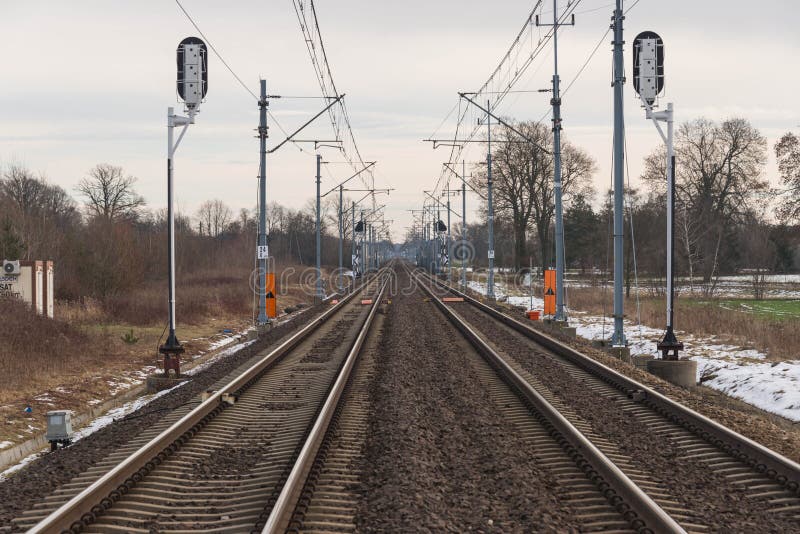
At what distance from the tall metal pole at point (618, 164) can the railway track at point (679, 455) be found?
3.90 meters

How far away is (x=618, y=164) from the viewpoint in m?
18.0

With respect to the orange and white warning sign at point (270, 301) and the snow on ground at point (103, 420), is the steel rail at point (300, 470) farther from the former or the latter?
the orange and white warning sign at point (270, 301)

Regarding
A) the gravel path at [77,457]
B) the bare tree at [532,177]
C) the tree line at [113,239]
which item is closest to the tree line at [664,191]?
the bare tree at [532,177]

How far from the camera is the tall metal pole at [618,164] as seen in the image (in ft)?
57.9

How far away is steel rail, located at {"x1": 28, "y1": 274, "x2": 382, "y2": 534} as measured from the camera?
5754mm

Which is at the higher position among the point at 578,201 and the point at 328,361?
the point at 578,201

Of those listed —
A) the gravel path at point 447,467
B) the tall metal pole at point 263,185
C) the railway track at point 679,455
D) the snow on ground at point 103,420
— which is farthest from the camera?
the tall metal pole at point 263,185

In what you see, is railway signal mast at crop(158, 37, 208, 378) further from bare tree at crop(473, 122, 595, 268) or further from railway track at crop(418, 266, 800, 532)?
bare tree at crop(473, 122, 595, 268)

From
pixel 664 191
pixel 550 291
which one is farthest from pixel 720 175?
pixel 550 291

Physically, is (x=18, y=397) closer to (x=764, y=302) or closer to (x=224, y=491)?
(x=224, y=491)

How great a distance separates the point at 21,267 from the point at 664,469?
20837 millimetres

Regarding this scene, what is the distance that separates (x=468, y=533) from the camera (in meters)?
5.64

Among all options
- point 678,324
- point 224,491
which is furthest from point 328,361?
point 678,324

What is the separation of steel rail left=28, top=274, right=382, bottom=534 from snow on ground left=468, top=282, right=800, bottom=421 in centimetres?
916
